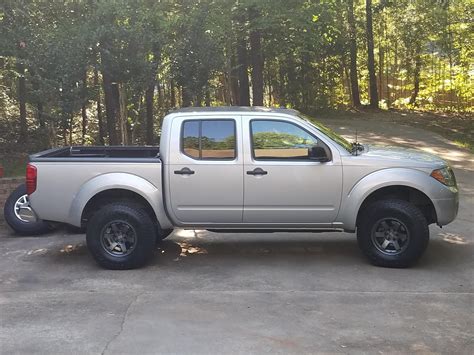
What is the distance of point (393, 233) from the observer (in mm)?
6484

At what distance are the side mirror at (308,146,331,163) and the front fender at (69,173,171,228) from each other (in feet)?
5.83

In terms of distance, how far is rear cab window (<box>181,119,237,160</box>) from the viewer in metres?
6.52

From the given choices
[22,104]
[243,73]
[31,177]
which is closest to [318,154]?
[31,177]

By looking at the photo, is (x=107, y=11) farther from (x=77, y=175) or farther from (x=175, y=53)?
(x=77, y=175)

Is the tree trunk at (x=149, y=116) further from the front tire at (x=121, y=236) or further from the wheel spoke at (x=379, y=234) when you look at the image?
the wheel spoke at (x=379, y=234)

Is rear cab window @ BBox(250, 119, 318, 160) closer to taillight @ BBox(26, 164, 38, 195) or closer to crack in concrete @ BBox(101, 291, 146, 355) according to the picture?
crack in concrete @ BBox(101, 291, 146, 355)

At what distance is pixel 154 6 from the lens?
1202 centimetres

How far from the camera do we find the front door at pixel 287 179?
21.0ft

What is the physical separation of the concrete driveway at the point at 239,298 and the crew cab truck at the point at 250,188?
0.44m

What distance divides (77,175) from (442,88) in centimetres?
2220

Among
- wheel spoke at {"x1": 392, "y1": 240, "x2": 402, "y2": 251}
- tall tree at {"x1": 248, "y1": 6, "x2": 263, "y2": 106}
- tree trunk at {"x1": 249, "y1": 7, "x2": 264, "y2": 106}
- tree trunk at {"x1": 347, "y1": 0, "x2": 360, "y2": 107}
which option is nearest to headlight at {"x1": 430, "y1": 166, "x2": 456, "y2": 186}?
wheel spoke at {"x1": 392, "y1": 240, "x2": 402, "y2": 251}

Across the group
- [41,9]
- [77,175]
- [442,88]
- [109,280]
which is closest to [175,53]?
[41,9]

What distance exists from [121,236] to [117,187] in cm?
59

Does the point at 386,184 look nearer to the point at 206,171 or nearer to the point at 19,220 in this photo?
the point at 206,171
